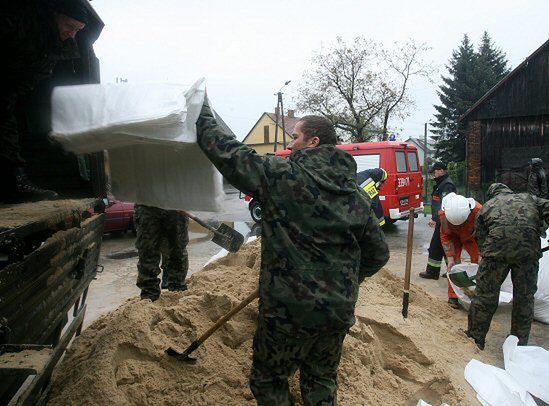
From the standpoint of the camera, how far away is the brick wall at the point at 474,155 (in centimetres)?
1761

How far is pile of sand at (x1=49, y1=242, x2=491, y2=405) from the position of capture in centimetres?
244

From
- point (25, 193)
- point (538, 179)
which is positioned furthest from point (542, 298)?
point (25, 193)

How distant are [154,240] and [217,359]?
1413mm

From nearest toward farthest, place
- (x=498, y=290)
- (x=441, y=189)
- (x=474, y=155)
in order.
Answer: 1. (x=498, y=290)
2. (x=441, y=189)
3. (x=474, y=155)

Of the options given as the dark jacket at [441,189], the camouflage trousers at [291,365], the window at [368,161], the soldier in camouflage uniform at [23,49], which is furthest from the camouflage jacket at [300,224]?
the window at [368,161]

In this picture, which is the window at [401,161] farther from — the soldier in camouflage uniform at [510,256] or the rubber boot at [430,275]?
the soldier in camouflage uniform at [510,256]

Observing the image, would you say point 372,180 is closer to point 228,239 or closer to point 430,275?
point 228,239

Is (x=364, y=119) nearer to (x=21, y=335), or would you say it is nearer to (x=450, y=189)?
(x=450, y=189)

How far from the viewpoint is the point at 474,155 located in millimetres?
17609

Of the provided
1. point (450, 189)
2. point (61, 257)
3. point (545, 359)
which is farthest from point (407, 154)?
point (61, 257)

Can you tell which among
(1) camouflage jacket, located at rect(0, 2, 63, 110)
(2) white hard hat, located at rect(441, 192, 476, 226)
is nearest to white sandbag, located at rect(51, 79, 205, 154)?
(1) camouflage jacket, located at rect(0, 2, 63, 110)

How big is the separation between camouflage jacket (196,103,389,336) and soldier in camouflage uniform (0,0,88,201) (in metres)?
1.13

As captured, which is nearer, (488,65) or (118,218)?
(118,218)

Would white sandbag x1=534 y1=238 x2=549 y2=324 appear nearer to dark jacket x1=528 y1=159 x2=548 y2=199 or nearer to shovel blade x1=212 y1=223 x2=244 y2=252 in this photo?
dark jacket x1=528 y1=159 x2=548 y2=199
